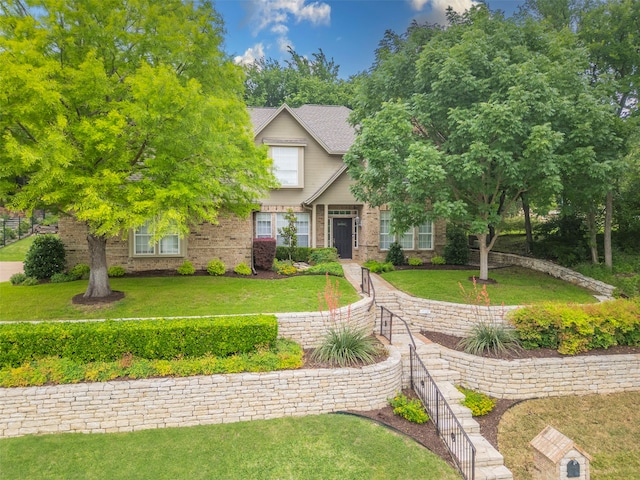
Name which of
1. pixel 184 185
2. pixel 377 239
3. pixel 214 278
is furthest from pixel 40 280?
pixel 377 239

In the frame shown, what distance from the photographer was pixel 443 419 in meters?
7.15

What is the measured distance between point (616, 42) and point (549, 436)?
1523 cm

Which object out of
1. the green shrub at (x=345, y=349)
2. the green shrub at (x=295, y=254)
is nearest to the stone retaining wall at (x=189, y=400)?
the green shrub at (x=345, y=349)

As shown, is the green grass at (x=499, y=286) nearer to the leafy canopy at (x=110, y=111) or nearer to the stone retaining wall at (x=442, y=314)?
the stone retaining wall at (x=442, y=314)

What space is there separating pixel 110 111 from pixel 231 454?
7559 millimetres

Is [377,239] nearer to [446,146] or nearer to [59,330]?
[446,146]

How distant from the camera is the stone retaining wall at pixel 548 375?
8594 mm

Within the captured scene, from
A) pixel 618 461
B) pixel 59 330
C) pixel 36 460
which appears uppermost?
pixel 59 330

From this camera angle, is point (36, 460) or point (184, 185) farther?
point (184, 185)

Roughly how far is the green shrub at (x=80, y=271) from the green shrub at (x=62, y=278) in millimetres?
112

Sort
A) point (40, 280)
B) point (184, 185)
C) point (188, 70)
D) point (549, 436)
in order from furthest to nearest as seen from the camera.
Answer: point (40, 280) → point (188, 70) → point (184, 185) → point (549, 436)

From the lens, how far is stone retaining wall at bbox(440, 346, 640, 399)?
338 inches

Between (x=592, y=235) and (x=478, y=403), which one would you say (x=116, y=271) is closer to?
(x=478, y=403)

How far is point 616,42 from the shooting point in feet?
44.8
